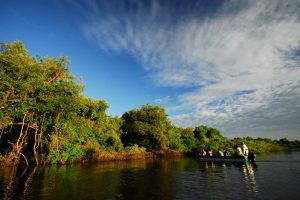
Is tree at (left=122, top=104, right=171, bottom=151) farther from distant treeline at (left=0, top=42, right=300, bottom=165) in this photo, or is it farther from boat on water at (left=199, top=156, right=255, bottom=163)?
boat on water at (left=199, top=156, right=255, bottom=163)

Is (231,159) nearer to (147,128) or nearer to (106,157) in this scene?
(147,128)

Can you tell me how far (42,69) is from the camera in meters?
35.0

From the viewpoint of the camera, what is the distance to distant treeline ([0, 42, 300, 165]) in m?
31.5

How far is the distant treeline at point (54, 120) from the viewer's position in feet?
103

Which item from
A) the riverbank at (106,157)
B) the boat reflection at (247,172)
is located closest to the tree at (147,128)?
the riverbank at (106,157)

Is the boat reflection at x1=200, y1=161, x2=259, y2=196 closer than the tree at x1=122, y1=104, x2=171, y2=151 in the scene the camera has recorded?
Yes

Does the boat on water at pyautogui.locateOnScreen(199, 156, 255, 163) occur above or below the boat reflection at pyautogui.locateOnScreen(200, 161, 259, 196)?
above

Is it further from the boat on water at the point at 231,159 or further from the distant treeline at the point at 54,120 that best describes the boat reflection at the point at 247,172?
the distant treeline at the point at 54,120

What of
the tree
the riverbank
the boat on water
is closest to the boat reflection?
the boat on water

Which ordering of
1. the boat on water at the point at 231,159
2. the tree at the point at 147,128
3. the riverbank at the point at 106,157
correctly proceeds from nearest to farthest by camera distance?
the riverbank at the point at 106,157, the boat on water at the point at 231,159, the tree at the point at 147,128

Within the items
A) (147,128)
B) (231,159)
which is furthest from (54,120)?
(231,159)

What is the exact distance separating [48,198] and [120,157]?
3696 cm

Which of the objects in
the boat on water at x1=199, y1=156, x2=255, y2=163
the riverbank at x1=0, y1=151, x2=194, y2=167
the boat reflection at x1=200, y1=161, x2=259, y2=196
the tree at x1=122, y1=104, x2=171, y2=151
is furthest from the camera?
the tree at x1=122, y1=104, x2=171, y2=151

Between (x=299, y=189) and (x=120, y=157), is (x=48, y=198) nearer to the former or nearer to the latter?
(x=299, y=189)
